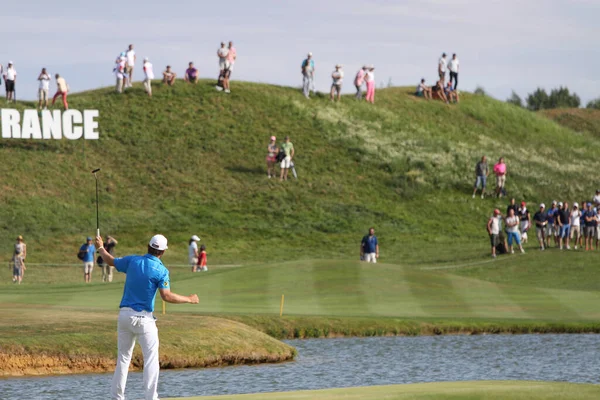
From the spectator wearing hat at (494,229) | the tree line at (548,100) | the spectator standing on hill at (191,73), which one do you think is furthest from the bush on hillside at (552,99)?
the spectator wearing hat at (494,229)

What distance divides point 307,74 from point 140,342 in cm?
6269

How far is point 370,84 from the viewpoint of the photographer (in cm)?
8244

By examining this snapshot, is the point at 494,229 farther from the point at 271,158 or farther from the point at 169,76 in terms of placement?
the point at 169,76

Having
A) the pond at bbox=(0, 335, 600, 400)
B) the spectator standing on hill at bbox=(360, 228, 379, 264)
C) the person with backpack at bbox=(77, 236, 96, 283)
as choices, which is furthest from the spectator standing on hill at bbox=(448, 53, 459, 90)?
the pond at bbox=(0, 335, 600, 400)

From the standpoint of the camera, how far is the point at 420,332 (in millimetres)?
31344

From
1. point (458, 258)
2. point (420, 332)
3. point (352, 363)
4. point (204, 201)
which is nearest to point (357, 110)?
point (204, 201)

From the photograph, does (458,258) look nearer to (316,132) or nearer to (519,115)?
(316,132)

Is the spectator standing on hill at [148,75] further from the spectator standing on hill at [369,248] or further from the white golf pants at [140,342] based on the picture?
the white golf pants at [140,342]

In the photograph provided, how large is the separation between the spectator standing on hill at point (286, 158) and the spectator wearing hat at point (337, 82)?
9768 millimetres

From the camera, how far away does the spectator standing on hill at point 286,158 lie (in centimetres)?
6650

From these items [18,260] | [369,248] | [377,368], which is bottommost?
[377,368]

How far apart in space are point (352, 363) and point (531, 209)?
44.8 metres

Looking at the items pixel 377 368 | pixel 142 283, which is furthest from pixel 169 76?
pixel 142 283

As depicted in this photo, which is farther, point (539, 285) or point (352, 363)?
point (539, 285)
